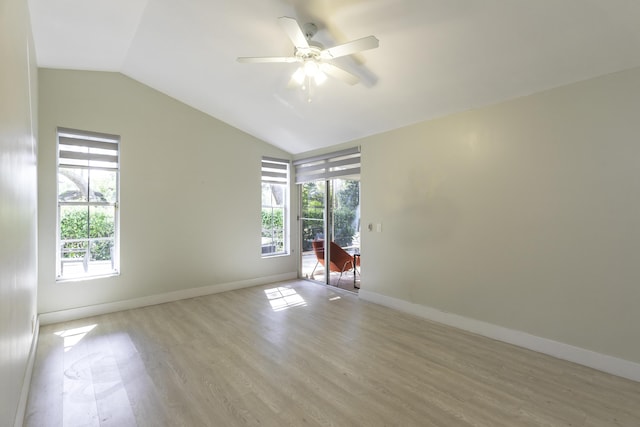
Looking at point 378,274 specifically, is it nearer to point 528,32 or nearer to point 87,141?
point 528,32

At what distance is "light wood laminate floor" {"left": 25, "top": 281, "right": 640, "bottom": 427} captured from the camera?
2010 mm

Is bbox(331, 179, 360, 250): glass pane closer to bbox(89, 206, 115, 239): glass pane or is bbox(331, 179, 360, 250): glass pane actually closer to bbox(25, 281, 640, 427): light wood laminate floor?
bbox(25, 281, 640, 427): light wood laminate floor

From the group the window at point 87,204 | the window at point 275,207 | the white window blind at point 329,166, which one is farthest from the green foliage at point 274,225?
the window at point 87,204

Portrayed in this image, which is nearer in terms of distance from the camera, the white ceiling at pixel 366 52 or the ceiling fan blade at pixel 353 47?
the ceiling fan blade at pixel 353 47

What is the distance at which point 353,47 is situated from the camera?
2215 mm

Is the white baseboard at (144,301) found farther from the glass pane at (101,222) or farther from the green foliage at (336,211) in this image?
the green foliage at (336,211)

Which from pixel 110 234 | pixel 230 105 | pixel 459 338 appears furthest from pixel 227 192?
pixel 459 338

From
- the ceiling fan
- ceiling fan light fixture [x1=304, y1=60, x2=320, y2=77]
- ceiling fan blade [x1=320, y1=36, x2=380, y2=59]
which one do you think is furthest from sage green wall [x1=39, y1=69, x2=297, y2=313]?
ceiling fan blade [x1=320, y1=36, x2=380, y2=59]

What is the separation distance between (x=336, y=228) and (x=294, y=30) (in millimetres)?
3685

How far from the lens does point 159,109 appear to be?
4414mm

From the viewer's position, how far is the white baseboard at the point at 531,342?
2519 millimetres

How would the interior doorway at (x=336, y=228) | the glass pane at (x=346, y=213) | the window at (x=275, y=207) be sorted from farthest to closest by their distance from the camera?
the window at (x=275, y=207), the interior doorway at (x=336, y=228), the glass pane at (x=346, y=213)

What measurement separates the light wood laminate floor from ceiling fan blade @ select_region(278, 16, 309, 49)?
8.82ft

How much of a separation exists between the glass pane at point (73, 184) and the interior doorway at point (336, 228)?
3471mm
